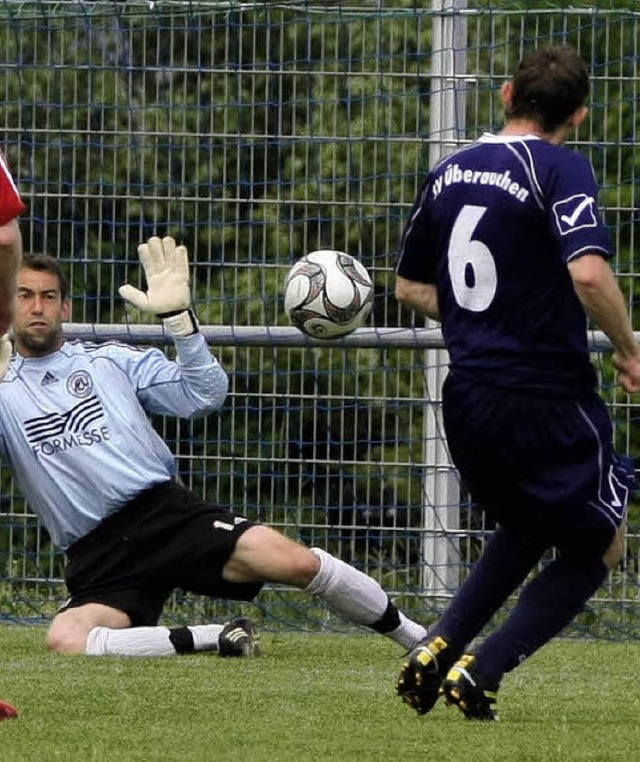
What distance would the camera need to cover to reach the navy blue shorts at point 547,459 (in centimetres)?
553

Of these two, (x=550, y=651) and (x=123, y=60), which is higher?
(x=123, y=60)

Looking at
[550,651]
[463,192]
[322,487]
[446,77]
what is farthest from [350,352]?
[463,192]

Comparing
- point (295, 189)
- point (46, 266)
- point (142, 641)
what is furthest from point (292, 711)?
point (295, 189)

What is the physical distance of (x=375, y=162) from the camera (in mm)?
9281

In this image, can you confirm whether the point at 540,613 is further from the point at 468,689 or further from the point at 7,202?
the point at 7,202

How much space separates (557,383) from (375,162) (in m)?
3.87

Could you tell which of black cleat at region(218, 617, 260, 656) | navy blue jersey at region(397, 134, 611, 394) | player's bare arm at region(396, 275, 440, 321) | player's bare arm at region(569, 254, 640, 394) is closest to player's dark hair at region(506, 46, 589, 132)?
navy blue jersey at region(397, 134, 611, 394)

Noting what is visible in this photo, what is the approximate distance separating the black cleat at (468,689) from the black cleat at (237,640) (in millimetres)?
2133

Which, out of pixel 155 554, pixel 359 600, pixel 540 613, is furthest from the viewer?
pixel 155 554

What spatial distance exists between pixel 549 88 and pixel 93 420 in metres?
2.84

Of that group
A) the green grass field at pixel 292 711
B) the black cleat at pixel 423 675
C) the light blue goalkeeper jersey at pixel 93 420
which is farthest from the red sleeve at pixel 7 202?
the light blue goalkeeper jersey at pixel 93 420

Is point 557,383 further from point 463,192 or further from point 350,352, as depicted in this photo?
point 350,352

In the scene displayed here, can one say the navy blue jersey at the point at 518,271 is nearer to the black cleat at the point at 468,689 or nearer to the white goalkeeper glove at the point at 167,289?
the black cleat at the point at 468,689

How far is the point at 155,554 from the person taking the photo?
7.75m
